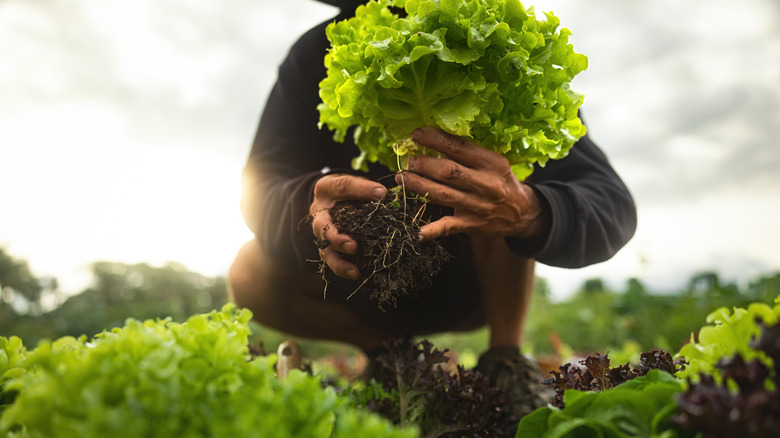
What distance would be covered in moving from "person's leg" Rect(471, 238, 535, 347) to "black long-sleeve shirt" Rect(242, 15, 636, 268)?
0.49m

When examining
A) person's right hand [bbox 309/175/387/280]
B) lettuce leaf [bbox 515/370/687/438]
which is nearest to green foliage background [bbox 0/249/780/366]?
person's right hand [bbox 309/175/387/280]

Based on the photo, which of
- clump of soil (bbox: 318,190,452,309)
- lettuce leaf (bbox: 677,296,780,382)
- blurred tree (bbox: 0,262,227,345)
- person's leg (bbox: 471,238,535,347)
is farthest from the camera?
blurred tree (bbox: 0,262,227,345)

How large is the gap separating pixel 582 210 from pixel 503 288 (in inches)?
34.8

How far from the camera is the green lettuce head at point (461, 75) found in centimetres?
167

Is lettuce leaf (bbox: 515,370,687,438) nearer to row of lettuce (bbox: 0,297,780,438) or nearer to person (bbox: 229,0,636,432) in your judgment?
row of lettuce (bbox: 0,297,780,438)

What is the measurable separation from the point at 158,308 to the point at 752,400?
1434cm

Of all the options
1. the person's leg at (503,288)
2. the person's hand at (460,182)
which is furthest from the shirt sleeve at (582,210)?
the person's leg at (503,288)

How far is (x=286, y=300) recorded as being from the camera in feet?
10.8

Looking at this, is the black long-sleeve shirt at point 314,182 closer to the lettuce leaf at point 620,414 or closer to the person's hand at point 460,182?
the person's hand at point 460,182

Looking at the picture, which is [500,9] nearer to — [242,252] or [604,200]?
[604,200]

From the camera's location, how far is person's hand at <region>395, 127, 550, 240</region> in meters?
1.83

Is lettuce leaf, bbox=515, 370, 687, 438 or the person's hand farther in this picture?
the person's hand

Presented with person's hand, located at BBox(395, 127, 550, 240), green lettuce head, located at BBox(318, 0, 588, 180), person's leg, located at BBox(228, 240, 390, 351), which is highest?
green lettuce head, located at BBox(318, 0, 588, 180)

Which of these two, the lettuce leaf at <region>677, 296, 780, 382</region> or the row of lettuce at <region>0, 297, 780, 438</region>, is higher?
the lettuce leaf at <region>677, 296, 780, 382</region>
